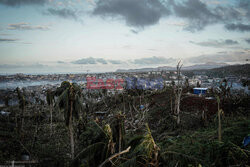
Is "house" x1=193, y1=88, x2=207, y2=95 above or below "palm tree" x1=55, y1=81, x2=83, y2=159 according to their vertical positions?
below

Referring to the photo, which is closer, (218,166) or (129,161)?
(129,161)

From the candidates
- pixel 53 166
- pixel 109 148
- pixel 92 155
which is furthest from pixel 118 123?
pixel 53 166

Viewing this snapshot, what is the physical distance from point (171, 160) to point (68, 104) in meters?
11.2

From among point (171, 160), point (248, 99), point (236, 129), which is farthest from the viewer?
point (248, 99)

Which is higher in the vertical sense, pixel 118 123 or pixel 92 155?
pixel 118 123

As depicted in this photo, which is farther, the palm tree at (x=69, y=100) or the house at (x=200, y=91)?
the house at (x=200, y=91)

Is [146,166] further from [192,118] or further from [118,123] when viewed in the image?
[192,118]

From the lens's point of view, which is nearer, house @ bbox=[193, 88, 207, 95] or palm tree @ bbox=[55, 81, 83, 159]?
palm tree @ bbox=[55, 81, 83, 159]

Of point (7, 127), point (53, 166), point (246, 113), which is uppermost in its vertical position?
point (246, 113)

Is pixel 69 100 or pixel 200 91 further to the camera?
pixel 200 91

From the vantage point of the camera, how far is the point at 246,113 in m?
16.4

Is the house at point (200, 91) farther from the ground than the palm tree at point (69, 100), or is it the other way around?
the palm tree at point (69, 100)

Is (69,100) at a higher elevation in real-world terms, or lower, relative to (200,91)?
higher

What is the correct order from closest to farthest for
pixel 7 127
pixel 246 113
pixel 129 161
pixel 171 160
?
pixel 129 161
pixel 171 160
pixel 246 113
pixel 7 127
